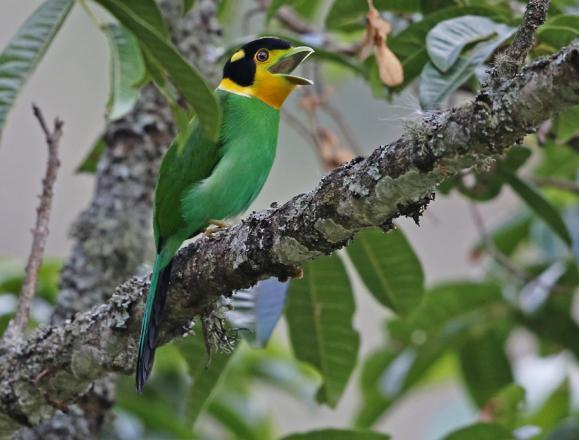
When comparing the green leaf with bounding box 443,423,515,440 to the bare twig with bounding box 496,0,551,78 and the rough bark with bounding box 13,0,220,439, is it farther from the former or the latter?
the bare twig with bounding box 496,0,551,78

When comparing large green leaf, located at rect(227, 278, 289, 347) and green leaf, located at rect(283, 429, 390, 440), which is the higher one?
large green leaf, located at rect(227, 278, 289, 347)

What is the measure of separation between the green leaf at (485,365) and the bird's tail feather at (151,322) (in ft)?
6.18

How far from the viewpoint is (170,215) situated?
8.27 feet

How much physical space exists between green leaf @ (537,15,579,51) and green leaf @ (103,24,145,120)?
1012mm

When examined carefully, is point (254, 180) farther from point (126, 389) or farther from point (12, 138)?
point (12, 138)

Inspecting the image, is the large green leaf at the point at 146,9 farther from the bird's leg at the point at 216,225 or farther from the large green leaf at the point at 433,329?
the large green leaf at the point at 433,329

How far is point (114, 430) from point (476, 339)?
1.46 m

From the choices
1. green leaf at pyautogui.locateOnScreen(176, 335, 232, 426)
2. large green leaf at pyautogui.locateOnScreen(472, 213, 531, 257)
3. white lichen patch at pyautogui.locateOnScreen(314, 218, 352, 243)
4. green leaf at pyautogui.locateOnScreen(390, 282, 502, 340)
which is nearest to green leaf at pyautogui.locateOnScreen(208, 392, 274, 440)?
green leaf at pyautogui.locateOnScreen(390, 282, 502, 340)

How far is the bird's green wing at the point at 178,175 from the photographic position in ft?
8.27

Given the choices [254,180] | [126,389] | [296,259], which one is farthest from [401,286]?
[126,389]

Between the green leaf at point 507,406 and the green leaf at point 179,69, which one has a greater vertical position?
the green leaf at point 179,69

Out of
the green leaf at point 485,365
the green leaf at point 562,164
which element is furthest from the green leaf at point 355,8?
the green leaf at point 485,365

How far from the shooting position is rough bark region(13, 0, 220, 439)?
290 centimetres

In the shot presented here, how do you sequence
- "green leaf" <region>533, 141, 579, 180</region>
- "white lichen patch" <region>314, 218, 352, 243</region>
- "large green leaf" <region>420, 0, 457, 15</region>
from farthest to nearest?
"green leaf" <region>533, 141, 579, 180</region>
"large green leaf" <region>420, 0, 457, 15</region>
"white lichen patch" <region>314, 218, 352, 243</region>
